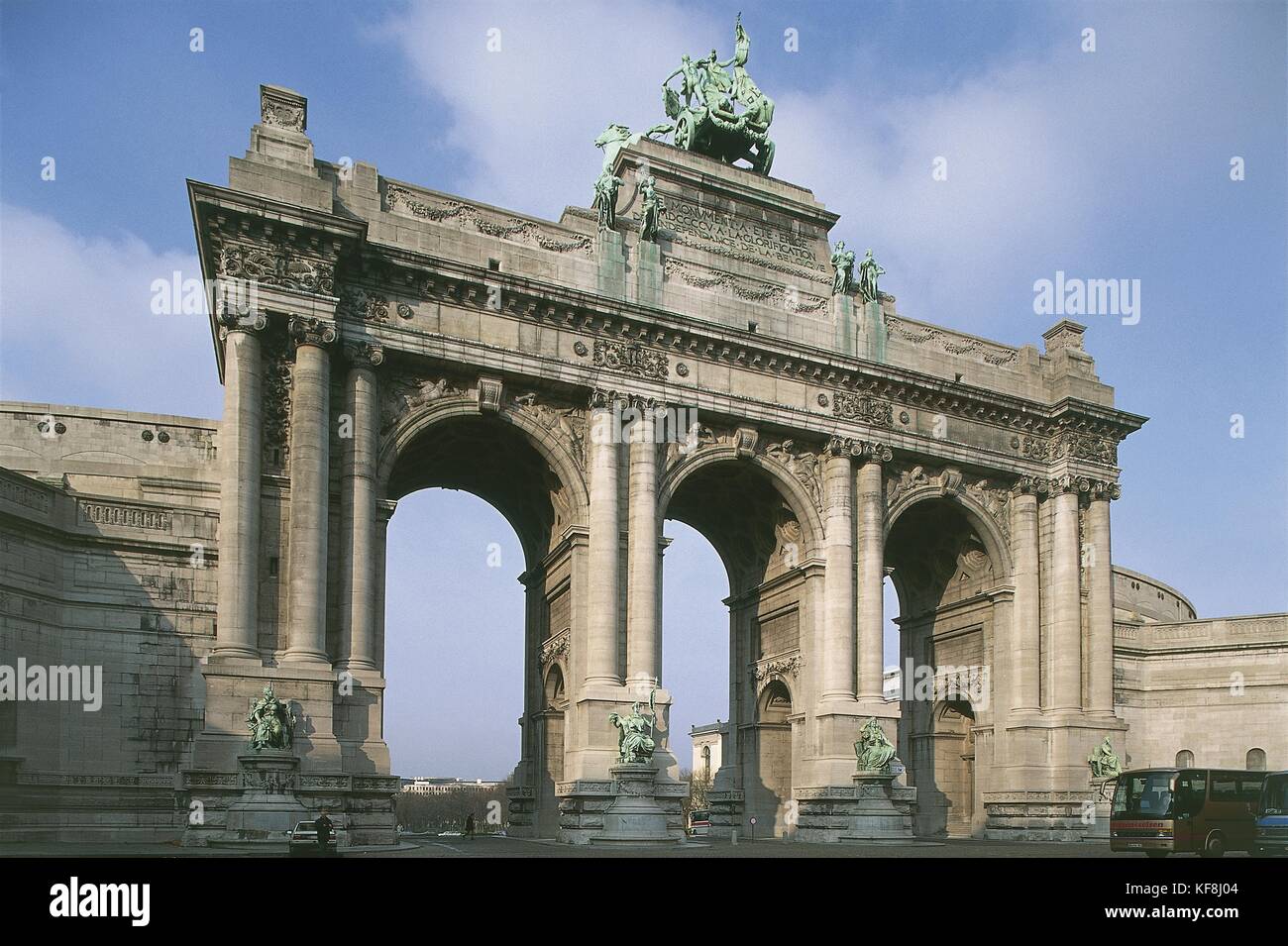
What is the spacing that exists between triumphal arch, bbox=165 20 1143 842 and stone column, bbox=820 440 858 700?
0.38 feet

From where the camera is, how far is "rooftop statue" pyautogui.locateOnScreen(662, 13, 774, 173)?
4491cm

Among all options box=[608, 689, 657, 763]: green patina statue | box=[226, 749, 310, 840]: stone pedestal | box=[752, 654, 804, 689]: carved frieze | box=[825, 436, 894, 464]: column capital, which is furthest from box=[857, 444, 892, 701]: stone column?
box=[226, 749, 310, 840]: stone pedestal

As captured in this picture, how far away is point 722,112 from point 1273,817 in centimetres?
3126

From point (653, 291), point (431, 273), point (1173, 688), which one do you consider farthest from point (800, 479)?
point (1173, 688)

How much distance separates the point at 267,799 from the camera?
28203 millimetres

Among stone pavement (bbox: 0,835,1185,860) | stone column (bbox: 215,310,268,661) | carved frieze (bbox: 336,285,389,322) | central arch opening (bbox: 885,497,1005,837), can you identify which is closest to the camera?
stone pavement (bbox: 0,835,1185,860)

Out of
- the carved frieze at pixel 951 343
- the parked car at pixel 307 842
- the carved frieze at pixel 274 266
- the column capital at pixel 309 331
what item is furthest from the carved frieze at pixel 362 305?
the carved frieze at pixel 951 343

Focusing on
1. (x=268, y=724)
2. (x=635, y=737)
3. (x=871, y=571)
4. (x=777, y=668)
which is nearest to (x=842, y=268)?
(x=871, y=571)

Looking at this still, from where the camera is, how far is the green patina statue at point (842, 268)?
42406 mm

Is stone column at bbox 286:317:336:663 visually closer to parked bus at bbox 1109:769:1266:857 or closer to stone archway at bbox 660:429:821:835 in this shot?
stone archway at bbox 660:429:821:835

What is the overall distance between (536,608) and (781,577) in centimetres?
939

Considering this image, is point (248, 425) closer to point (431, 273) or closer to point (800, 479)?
point (431, 273)

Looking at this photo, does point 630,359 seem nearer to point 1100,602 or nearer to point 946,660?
point 946,660

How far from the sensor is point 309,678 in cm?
3072
